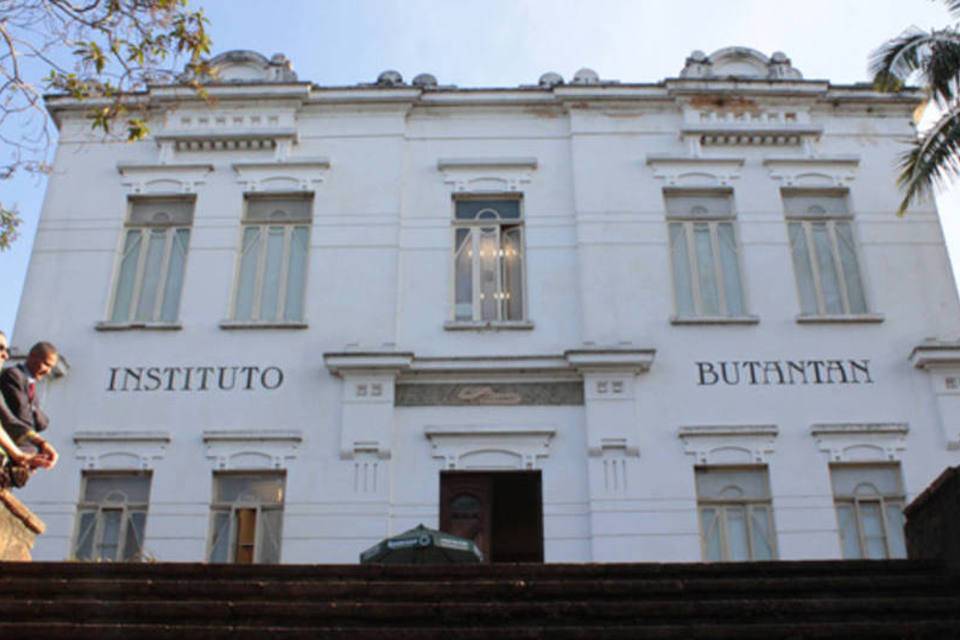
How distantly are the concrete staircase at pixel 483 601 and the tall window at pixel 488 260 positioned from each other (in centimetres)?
710

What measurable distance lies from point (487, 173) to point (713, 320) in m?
3.89

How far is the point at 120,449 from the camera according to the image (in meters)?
13.6

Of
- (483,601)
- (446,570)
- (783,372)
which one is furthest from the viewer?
(783,372)

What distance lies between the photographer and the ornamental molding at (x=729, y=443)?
13.5 m

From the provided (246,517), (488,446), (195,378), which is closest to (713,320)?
(488,446)

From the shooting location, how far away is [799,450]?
13.5 meters

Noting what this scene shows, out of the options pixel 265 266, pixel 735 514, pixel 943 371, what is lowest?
pixel 735 514

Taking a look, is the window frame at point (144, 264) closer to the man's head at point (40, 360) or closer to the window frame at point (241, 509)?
the window frame at point (241, 509)

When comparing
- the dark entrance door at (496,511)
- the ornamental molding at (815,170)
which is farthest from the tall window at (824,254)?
the dark entrance door at (496,511)

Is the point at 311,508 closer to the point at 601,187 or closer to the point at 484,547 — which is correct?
the point at 484,547

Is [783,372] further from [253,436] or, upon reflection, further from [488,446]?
[253,436]

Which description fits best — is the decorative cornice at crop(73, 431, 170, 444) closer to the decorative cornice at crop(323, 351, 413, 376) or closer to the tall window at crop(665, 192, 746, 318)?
the decorative cornice at crop(323, 351, 413, 376)

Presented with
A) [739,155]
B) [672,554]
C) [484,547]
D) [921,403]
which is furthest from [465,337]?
[921,403]

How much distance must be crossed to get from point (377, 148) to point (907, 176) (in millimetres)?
7263
